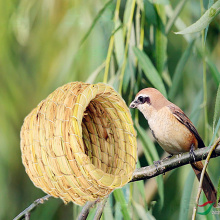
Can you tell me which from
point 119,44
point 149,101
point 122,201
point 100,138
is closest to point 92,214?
Answer: point 122,201

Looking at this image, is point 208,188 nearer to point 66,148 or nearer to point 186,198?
point 186,198

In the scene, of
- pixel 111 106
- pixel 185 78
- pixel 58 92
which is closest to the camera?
pixel 58 92

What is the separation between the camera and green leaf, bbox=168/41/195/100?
3.34 ft

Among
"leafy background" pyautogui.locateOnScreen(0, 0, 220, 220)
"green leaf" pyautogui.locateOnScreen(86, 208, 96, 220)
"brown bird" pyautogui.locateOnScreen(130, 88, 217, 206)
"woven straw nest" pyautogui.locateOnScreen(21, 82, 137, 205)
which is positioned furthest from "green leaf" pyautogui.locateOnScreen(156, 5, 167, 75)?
"green leaf" pyautogui.locateOnScreen(86, 208, 96, 220)

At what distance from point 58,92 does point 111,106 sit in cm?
14

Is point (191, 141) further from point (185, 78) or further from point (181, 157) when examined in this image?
point (185, 78)

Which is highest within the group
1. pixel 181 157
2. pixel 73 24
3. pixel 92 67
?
pixel 73 24

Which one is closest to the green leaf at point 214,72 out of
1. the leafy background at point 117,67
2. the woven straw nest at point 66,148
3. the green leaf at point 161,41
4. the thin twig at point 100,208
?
the leafy background at point 117,67

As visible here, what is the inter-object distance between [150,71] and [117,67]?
0.11 metres

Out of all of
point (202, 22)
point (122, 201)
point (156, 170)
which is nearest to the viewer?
point (202, 22)

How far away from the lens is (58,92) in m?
0.79

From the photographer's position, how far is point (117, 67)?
43.1 inches

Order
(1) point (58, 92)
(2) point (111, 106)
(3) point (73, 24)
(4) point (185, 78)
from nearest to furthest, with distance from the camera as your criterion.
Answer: (1) point (58, 92) < (2) point (111, 106) < (4) point (185, 78) < (3) point (73, 24)

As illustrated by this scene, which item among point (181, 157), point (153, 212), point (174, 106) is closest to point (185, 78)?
point (174, 106)
